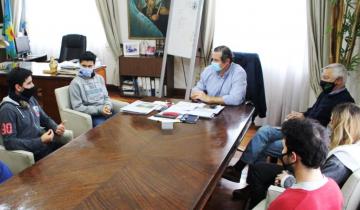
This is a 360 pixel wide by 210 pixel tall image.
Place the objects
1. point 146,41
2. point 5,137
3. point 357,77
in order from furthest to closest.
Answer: point 146,41, point 357,77, point 5,137

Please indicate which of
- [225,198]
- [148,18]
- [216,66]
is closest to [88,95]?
[216,66]

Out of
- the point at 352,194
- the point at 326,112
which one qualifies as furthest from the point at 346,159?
the point at 326,112

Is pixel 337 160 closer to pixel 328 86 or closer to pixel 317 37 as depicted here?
pixel 328 86

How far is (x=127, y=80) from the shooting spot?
5191 mm

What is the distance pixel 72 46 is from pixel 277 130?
3235 millimetres

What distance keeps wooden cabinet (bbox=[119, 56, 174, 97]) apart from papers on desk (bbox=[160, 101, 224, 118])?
7.27 ft

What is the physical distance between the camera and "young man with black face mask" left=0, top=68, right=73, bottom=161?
218 cm

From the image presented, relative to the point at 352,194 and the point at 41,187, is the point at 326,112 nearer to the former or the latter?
the point at 352,194

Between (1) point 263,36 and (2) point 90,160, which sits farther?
(1) point 263,36

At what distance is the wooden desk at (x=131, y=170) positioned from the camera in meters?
1.39

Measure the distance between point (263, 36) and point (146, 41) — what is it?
177 centimetres

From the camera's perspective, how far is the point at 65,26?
17.8 ft

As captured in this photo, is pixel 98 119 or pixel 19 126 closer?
pixel 19 126

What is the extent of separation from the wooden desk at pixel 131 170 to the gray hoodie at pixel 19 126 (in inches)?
17.2
